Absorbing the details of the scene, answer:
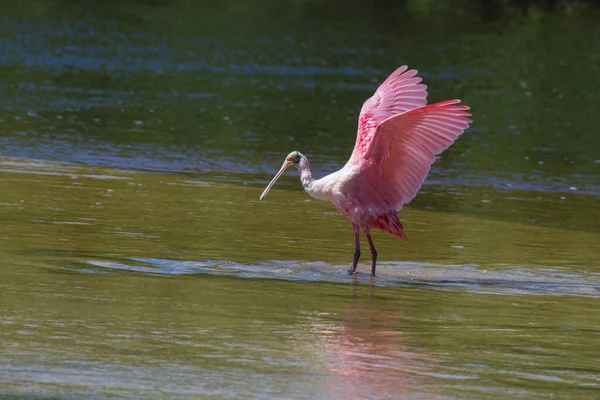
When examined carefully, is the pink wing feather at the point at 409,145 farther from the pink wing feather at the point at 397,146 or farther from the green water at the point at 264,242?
the green water at the point at 264,242

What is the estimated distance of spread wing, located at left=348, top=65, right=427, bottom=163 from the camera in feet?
35.8

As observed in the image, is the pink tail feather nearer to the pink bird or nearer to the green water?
the pink bird

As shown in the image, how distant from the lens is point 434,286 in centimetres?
973

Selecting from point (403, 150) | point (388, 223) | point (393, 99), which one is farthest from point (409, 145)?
point (393, 99)

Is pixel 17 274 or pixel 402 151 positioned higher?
pixel 402 151

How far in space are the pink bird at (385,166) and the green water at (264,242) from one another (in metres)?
0.41

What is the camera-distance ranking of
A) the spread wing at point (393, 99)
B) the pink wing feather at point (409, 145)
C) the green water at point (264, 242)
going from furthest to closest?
the spread wing at point (393, 99)
the pink wing feather at point (409, 145)
the green water at point (264, 242)

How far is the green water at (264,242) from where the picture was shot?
691 cm

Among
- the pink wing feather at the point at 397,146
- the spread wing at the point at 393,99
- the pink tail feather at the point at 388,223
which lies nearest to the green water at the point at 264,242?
the pink tail feather at the point at 388,223

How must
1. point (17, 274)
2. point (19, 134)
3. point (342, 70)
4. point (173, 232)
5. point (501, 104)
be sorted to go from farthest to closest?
point (342, 70), point (501, 104), point (19, 134), point (173, 232), point (17, 274)

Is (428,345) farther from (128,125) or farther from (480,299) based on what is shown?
(128,125)

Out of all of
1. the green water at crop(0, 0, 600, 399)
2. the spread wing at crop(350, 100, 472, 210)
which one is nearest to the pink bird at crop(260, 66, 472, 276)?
the spread wing at crop(350, 100, 472, 210)

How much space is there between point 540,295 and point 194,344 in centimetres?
313

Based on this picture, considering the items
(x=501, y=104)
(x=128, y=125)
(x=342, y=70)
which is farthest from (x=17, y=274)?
(x=342, y=70)
